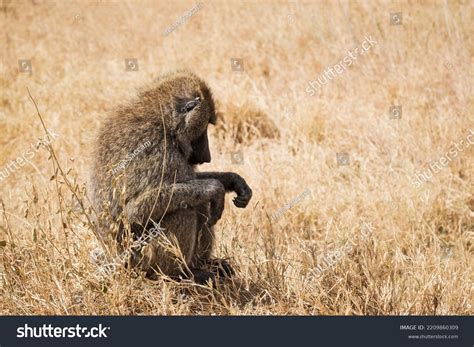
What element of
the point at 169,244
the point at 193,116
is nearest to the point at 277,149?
the point at 193,116

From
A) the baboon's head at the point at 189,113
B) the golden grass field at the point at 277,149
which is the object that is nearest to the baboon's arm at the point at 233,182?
the baboon's head at the point at 189,113

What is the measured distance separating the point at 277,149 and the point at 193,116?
263cm

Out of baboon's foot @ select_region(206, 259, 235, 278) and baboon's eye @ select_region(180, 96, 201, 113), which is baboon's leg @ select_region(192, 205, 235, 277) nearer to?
baboon's foot @ select_region(206, 259, 235, 278)

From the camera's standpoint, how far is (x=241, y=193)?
430cm

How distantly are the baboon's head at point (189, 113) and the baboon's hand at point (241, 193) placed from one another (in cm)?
25

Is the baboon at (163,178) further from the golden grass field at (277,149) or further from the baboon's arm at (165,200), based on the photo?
the golden grass field at (277,149)

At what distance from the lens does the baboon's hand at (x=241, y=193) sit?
4.24 metres

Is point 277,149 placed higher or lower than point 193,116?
lower

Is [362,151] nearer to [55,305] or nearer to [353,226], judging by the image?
[353,226]

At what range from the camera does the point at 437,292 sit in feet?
13.4

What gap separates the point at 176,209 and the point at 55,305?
0.79 meters

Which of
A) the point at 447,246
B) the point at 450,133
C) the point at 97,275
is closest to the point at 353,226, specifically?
the point at 447,246

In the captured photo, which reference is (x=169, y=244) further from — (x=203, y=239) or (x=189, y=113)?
(x=189, y=113)

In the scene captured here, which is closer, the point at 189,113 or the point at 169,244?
the point at 169,244
